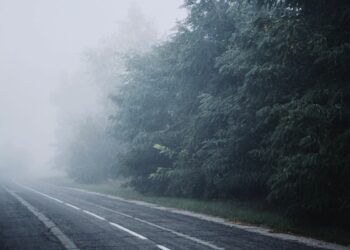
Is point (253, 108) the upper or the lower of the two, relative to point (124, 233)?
upper

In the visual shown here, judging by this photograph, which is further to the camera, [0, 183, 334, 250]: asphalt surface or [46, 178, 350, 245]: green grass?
[46, 178, 350, 245]: green grass

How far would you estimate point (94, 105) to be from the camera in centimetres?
5866

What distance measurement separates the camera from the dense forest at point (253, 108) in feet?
36.9

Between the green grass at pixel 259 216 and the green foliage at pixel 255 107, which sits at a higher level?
the green foliage at pixel 255 107

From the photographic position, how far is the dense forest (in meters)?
11.2

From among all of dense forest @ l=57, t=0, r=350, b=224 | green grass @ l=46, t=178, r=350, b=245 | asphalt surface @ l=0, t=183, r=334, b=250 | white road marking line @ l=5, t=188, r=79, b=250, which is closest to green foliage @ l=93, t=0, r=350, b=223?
dense forest @ l=57, t=0, r=350, b=224

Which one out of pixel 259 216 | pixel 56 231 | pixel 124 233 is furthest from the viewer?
pixel 259 216

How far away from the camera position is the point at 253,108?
50.7 feet

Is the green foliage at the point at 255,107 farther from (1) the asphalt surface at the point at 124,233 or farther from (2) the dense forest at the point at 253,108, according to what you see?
(1) the asphalt surface at the point at 124,233

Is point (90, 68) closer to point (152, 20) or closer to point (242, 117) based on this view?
point (152, 20)

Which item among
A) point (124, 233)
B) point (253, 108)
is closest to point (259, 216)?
point (253, 108)

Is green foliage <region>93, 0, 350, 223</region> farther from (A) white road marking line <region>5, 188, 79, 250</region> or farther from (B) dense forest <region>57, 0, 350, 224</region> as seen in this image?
(A) white road marking line <region>5, 188, 79, 250</region>

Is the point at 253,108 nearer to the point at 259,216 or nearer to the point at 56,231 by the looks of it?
the point at 259,216

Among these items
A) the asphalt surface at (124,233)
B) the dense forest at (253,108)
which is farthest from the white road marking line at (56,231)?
the dense forest at (253,108)
